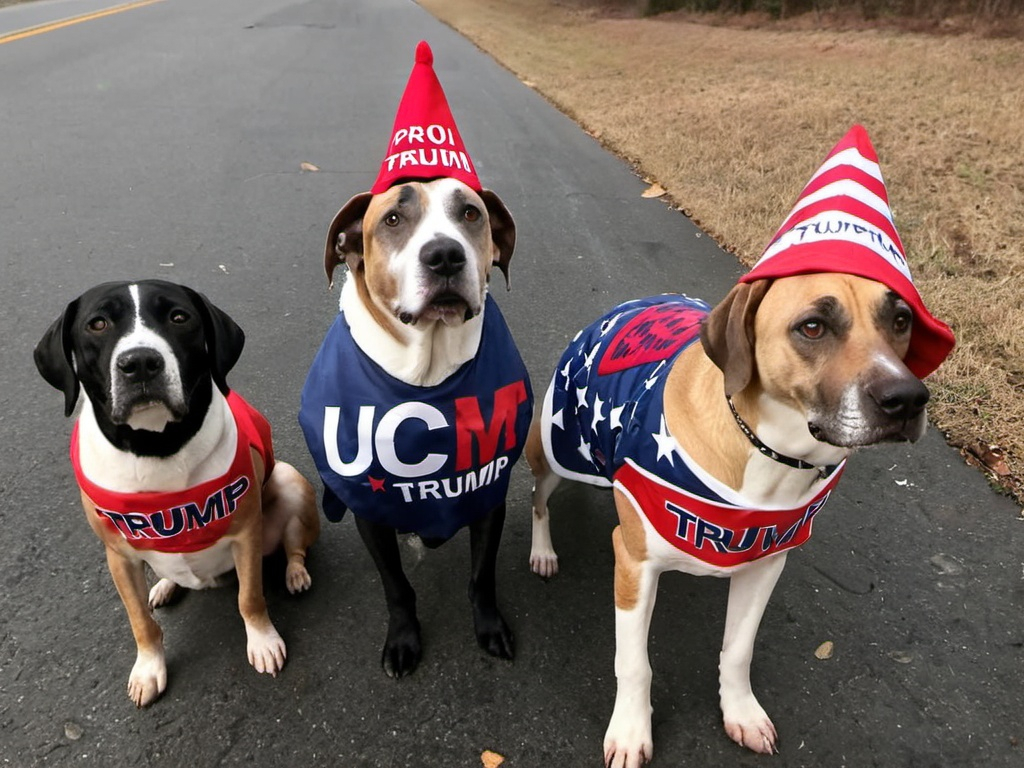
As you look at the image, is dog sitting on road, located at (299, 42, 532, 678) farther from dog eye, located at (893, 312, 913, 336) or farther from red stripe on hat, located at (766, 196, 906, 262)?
dog eye, located at (893, 312, 913, 336)

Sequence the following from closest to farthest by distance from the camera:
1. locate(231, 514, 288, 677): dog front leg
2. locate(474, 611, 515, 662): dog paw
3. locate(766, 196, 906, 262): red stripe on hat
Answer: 1. locate(766, 196, 906, 262): red stripe on hat
2. locate(231, 514, 288, 677): dog front leg
3. locate(474, 611, 515, 662): dog paw

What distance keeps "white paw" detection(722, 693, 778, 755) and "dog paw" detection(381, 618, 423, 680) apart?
1.14 metres

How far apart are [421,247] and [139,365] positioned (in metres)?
0.93

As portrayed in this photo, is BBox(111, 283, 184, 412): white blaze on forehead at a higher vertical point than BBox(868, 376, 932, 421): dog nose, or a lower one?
lower

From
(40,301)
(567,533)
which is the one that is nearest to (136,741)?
(567,533)

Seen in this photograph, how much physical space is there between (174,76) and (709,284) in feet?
33.8

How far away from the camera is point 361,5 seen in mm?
27672

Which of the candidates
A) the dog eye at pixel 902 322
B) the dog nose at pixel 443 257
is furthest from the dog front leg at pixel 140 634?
the dog eye at pixel 902 322

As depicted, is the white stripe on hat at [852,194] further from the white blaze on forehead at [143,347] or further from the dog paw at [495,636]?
the white blaze on forehead at [143,347]

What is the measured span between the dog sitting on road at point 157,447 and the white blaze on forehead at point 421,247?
675 millimetres

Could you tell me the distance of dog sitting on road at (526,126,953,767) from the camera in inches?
75.9

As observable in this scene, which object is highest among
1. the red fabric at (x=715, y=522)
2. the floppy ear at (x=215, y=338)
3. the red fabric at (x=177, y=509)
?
the floppy ear at (x=215, y=338)

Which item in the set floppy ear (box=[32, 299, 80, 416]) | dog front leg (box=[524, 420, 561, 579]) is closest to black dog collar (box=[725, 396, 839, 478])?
dog front leg (box=[524, 420, 561, 579])

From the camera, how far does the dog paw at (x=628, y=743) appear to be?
8.00ft
